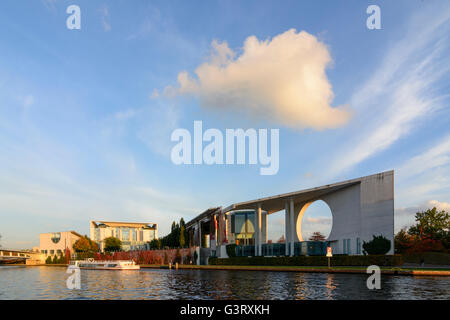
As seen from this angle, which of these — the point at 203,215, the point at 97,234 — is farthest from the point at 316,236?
the point at 97,234

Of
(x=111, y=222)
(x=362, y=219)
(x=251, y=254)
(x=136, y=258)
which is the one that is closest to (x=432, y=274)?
(x=362, y=219)

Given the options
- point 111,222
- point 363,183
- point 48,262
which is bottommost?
point 48,262

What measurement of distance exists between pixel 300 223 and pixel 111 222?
365 feet

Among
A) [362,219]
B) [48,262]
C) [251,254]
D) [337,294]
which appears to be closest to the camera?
[337,294]

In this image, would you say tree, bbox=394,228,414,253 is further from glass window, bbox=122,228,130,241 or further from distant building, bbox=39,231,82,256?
distant building, bbox=39,231,82,256

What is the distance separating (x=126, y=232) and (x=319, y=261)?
122 m

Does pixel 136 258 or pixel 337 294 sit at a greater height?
pixel 337 294

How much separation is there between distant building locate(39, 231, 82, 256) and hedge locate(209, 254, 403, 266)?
96086mm

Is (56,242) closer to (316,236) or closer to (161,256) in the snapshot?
(161,256)

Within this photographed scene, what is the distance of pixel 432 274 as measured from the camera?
41.6 meters

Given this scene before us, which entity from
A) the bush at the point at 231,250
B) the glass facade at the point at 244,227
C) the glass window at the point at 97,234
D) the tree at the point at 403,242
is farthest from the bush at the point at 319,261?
the glass window at the point at 97,234

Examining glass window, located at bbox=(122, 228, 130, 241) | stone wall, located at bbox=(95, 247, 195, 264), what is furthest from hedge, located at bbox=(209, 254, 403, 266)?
glass window, located at bbox=(122, 228, 130, 241)

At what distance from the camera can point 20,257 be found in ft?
520
